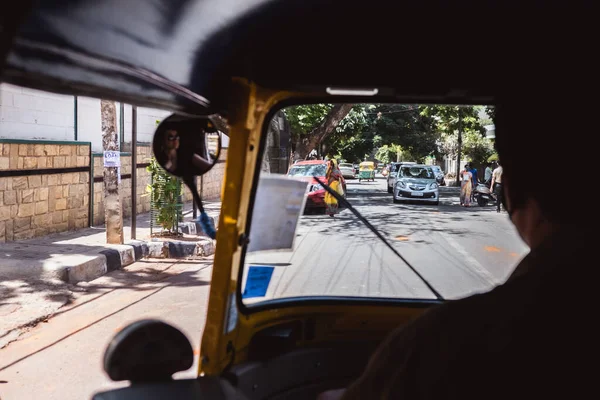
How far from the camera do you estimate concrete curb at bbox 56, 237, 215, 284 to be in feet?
25.6

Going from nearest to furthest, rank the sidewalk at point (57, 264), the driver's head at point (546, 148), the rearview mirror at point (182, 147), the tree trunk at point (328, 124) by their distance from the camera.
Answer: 1. the driver's head at point (546, 148)
2. the rearview mirror at point (182, 147)
3. the tree trunk at point (328, 124)
4. the sidewalk at point (57, 264)

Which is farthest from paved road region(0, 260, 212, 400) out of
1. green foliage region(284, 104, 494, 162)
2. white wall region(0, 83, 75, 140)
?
white wall region(0, 83, 75, 140)

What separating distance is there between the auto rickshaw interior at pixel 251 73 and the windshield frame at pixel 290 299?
0.01m

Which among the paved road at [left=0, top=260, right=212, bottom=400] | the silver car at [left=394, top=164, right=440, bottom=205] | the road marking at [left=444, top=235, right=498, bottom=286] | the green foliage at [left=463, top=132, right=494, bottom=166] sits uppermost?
the green foliage at [left=463, top=132, right=494, bottom=166]

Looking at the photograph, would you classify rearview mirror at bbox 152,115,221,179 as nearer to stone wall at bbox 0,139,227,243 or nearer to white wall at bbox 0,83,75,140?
white wall at bbox 0,83,75,140

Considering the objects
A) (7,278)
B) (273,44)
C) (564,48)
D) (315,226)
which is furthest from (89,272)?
(564,48)

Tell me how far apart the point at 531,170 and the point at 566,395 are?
36 centimetres

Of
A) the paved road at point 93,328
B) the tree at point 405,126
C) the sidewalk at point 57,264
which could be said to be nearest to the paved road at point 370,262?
the tree at point 405,126

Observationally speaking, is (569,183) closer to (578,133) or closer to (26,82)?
(578,133)

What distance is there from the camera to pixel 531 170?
3.37ft

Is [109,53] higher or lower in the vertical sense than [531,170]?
higher

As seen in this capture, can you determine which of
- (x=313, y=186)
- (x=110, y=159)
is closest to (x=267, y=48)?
(x=313, y=186)

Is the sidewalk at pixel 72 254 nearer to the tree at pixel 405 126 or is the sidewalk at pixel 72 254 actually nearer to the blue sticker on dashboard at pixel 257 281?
the tree at pixel 405 126

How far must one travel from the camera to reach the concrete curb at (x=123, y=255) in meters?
7.81
